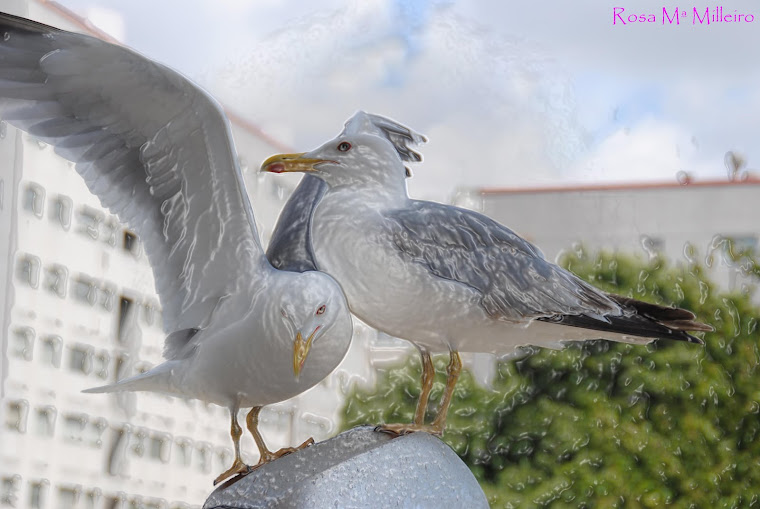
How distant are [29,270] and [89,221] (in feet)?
4.28

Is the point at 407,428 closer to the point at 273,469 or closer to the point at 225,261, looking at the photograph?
the point at 273,469

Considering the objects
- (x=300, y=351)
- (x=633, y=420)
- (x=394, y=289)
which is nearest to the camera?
(x=300, y=351)

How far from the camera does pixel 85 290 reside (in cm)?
1394

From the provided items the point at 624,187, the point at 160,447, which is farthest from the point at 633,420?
the point at 160,447

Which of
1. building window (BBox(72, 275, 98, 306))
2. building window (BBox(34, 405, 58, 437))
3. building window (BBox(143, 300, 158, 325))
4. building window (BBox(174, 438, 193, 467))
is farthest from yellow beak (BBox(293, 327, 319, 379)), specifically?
building window (BBox(174, 438, 193, 467))

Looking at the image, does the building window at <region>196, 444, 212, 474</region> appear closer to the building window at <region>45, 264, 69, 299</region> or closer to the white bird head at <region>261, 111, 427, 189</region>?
the building window at <region>45, 264, 69, 299</region>

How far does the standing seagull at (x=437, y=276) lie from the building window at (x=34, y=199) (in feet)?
34.8

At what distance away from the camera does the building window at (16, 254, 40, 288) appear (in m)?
12.9

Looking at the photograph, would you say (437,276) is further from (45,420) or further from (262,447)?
(45,420)

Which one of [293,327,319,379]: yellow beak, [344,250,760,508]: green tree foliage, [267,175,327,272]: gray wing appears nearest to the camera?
[293,327,319,379]: yellow beak

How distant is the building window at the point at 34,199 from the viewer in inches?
518

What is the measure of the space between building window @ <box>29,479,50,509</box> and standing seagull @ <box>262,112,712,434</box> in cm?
1110

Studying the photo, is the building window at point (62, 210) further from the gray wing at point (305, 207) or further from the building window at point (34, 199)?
the gray wing at point (305, 207)

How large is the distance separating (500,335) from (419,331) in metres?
0.22
